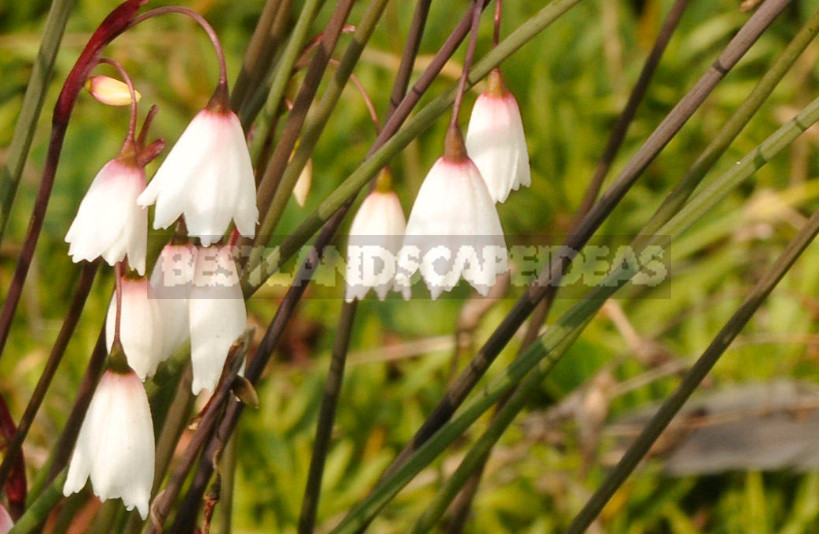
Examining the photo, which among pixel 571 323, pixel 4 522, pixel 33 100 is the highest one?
pixel 33 100

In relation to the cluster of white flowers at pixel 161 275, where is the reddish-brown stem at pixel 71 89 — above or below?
above

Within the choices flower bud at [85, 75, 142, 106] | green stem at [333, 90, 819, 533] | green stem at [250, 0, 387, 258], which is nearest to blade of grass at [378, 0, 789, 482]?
green stem at [333, 90, 819, 533]

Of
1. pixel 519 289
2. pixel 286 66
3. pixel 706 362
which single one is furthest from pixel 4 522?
pixel 519 289

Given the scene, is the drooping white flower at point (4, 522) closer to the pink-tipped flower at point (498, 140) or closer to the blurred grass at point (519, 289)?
the pink-tipped flower at point (498, 140)

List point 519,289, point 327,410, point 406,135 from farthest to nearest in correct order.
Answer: point 519,289 < point 327,410 < point 406,135

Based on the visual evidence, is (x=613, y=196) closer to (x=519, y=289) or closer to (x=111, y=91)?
(x=111, y=91)

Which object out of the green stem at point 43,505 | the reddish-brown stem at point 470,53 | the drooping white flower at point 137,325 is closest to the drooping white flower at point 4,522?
the green stem at point 43,505
